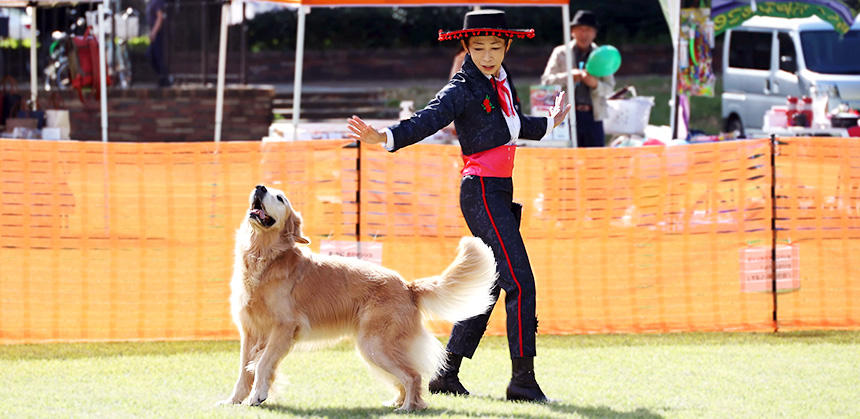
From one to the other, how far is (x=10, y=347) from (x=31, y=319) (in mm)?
279

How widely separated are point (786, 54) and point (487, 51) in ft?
41.5

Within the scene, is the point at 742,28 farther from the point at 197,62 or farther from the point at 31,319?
the point at 31,319

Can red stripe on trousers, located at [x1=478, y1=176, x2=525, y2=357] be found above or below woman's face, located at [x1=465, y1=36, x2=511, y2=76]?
below

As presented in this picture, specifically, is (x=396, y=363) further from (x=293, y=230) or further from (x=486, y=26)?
(x=486, y=26)

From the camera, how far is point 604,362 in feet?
23.4

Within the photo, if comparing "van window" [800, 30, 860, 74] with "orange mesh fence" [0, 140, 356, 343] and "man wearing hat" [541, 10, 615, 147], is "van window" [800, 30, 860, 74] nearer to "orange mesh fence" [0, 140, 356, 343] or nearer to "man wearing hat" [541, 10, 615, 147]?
"man wearing hat" [541, 10, 615, 147]

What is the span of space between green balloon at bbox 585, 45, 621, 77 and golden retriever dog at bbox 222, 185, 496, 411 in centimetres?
611

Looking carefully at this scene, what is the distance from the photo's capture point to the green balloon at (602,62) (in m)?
11.6

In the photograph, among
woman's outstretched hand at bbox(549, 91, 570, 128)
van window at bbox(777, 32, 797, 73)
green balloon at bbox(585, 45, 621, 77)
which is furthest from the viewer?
van window at bbox(777, 32, 797, 73)

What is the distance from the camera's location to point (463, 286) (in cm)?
580

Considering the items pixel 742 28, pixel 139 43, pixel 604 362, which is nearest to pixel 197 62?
pixel 139 43

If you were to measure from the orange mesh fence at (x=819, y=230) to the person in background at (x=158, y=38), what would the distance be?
13585mm

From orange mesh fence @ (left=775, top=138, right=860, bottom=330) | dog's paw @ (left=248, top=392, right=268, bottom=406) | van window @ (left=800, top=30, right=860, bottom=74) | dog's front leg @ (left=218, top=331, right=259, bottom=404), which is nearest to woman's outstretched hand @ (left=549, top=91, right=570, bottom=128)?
dog's front leg @ (left=218, top=331, right=259, bottom=404)

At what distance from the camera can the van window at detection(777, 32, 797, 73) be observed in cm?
1730
